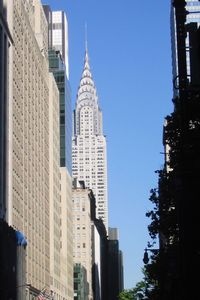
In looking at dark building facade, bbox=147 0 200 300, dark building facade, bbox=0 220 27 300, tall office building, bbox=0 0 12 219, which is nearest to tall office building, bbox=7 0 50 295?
tall office building, bbox=0 0 12 219

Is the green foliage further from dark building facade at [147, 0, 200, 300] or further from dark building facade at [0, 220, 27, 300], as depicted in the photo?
dark building facade at [147, 0, 200, 300]

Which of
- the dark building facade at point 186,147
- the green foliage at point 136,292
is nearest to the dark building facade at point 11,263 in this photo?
the green foliage at point 136,292

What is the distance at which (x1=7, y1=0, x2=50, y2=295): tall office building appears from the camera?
401ft

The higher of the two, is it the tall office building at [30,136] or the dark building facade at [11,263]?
the tall office building at [30,136]

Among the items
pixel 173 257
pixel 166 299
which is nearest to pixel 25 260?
pixel 166 299

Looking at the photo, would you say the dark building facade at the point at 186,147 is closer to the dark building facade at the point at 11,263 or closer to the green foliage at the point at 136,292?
the dark building facade at the point at 11,263

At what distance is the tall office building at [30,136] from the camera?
4818 inches

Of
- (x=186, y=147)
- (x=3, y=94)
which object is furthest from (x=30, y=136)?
(x=186, y=147)

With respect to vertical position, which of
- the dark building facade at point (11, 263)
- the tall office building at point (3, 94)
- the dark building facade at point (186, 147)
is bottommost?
the dark building facade at point (186, 147)

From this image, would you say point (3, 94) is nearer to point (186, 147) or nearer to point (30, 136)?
point (30, 136)

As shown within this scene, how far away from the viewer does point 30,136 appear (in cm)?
14050

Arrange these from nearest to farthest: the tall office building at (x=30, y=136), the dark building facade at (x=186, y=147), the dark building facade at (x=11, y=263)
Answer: the dark building facade at (x=186, y=147) < the dark building facade at (x=11, y=263) < the tall office building at (x=30, y=136)

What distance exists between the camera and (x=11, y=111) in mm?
119750

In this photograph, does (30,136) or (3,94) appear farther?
(30,136)
